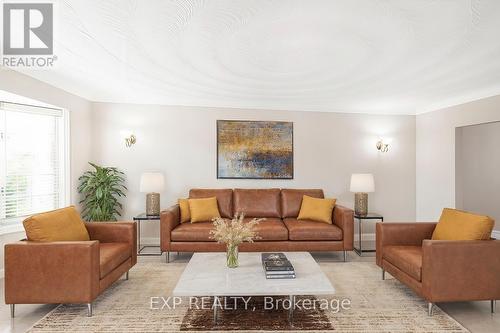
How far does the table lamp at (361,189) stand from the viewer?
4.69 meters

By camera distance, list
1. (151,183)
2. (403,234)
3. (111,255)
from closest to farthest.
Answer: (111,255)
(403,234)
(151,183)

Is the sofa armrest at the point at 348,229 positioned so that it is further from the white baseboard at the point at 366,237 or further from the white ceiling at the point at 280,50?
the white ceiling at the point at 280,50

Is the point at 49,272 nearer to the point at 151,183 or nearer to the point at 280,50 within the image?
the point at 151,183

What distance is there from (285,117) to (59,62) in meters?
3.44

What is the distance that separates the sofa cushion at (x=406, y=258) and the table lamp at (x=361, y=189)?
1.46 metres

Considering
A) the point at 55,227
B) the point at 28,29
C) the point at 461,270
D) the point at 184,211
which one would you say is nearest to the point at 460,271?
the point at 461,270

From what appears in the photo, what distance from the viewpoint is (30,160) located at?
3.95 metres

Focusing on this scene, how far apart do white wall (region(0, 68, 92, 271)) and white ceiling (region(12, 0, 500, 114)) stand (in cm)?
14

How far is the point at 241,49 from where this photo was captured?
2.83 m

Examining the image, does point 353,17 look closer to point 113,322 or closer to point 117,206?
point 113,322

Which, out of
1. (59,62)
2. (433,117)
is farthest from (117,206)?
(433,117)

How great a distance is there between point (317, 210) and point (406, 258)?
1623 millimetres

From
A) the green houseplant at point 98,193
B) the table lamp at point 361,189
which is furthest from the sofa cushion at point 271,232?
the green houseplant at point 98,193

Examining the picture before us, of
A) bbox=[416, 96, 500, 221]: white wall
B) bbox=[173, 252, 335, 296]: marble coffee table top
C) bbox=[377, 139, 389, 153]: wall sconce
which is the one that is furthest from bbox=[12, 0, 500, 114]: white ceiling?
bbox=[173, 252, 335, 296]: marble coffee table top
